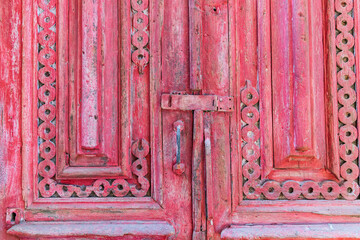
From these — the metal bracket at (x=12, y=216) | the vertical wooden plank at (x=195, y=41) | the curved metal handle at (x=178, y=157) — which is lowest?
the metal bracket at (x=12, y=216)

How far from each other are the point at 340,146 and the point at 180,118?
711mm

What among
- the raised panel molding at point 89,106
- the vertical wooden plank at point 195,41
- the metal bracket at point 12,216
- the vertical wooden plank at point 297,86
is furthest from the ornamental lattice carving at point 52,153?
the vertical wooden plank at point 297,86

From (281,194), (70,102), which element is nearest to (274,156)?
(281,194)

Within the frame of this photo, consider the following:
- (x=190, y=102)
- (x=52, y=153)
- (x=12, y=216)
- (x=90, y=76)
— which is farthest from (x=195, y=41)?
(x=12, y=216)

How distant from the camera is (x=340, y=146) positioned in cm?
156

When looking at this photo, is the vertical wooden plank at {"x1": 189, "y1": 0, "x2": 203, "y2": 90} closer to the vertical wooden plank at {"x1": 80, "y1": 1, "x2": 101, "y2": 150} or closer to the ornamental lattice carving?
the ornamental lattice carving

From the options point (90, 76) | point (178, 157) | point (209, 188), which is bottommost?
point (209, 188)

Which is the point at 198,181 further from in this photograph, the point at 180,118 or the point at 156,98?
the point at 156,98

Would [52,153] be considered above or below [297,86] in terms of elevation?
below

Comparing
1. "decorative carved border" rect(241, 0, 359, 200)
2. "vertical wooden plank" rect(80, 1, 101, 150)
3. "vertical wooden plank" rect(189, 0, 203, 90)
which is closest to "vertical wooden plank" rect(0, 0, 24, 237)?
"vertical wooden plank" rect(80, 1, 101, 150)

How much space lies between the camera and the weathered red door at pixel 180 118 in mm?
1485

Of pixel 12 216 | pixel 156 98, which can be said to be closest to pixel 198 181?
pixel 156 98

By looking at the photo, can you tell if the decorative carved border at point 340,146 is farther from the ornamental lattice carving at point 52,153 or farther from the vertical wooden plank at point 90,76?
the vertical wooden plank at point 90,76

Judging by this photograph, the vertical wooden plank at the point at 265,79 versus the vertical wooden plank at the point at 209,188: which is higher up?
the vertical wooden plank at the point at 265,79
